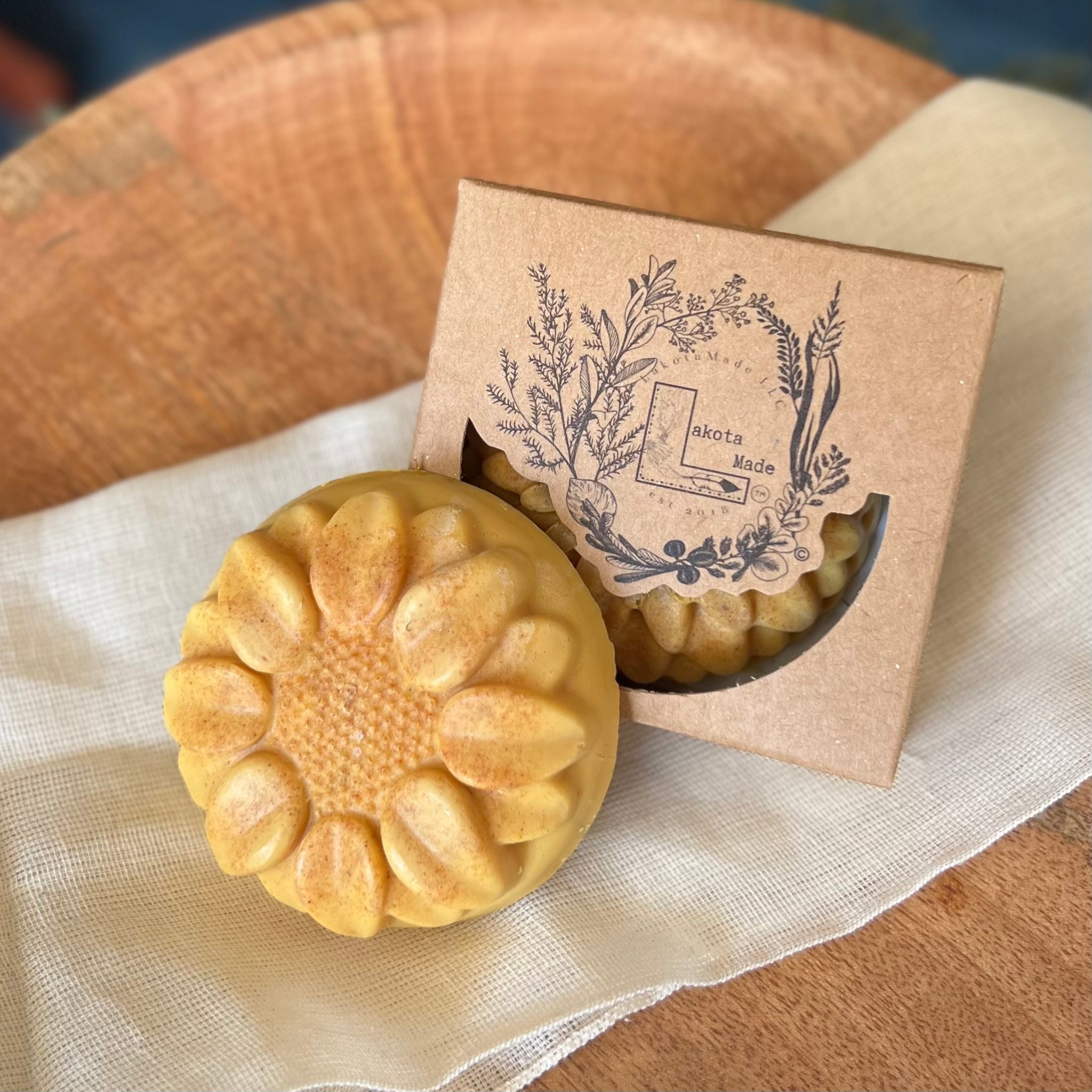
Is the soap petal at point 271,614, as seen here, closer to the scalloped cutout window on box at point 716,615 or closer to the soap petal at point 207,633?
the soap petal at point 207,633

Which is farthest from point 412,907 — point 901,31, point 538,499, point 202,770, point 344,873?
point 901,31

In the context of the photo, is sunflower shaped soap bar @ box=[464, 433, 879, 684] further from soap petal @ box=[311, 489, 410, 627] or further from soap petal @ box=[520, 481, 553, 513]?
soap petal @ box=[311, 489, 410, 627]

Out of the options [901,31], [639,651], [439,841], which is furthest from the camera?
[901,31]

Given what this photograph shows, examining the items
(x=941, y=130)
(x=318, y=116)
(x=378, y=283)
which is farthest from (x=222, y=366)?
(x=941, y=130)

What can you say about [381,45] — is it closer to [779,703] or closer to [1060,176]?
[1060,176]

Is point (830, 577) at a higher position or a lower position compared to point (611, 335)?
lower

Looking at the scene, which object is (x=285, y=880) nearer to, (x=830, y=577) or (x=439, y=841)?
(x=439, y=841)

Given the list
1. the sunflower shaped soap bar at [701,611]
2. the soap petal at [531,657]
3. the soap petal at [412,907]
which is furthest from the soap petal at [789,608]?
the soap petal at [412,907]
